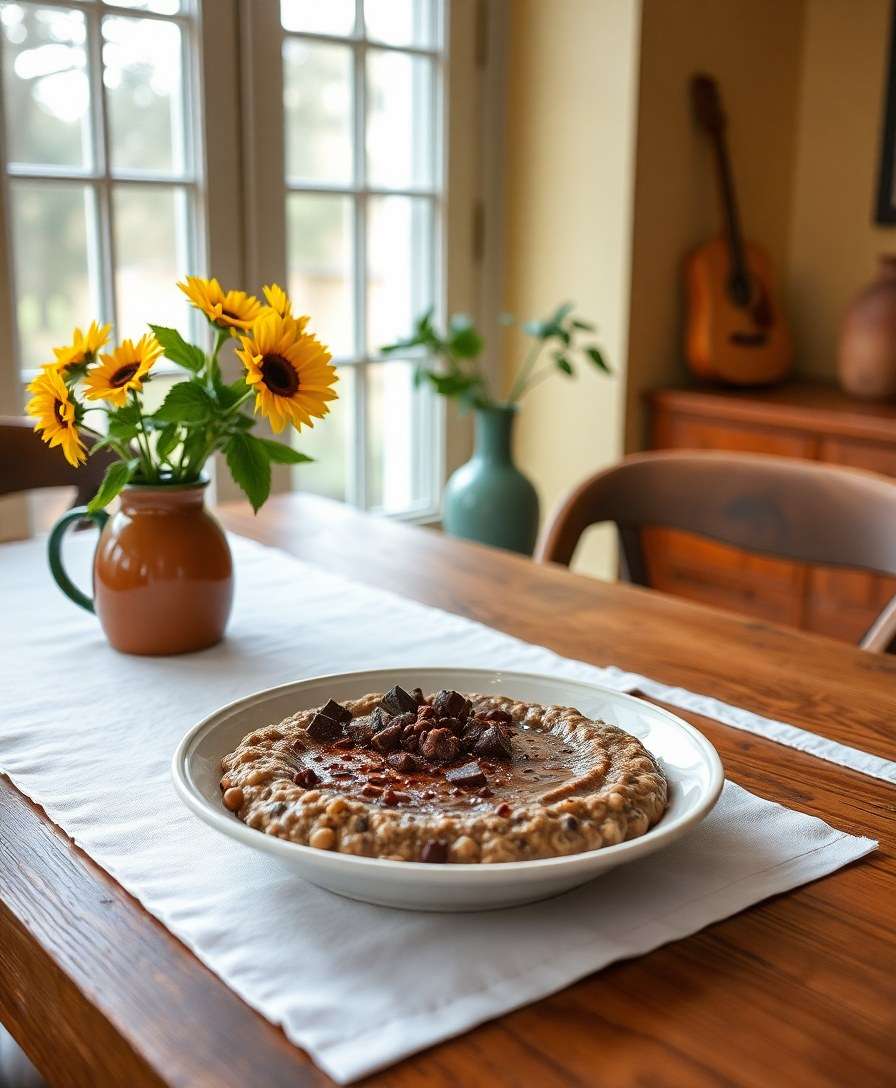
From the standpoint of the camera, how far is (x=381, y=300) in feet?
9.15

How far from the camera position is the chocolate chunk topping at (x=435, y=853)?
A: 0.62 m

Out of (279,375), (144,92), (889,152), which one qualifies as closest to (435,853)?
Result: (279,375)

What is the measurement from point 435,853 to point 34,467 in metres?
1.27

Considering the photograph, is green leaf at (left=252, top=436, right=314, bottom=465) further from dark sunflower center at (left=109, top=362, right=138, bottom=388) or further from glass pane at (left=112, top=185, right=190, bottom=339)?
glass pane at (left=112, top=185, right=190, bottom=339)

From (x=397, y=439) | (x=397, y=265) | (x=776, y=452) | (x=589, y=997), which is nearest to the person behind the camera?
(x=589, y=997)

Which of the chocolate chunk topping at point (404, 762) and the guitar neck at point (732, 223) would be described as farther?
the guitar neck at point (732, 223)

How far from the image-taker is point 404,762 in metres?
0.72

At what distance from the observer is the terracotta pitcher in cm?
108

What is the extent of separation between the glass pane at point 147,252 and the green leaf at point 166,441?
1372 millimetres

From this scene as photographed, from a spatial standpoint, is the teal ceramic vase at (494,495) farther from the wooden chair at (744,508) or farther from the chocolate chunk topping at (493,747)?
the chocolate chunk topping at (493,747)

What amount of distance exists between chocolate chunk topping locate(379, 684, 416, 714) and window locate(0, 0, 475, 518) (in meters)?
1.50

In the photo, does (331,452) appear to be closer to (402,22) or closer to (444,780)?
(402,22)

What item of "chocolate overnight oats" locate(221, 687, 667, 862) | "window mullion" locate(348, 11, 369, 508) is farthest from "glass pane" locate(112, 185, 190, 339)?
"chocolate overnight oats" locate(221, 687, 667, 862)

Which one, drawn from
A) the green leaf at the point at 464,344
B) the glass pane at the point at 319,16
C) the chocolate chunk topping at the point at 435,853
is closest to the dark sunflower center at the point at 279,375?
the chocolate chunk topping at the point at 435,853
